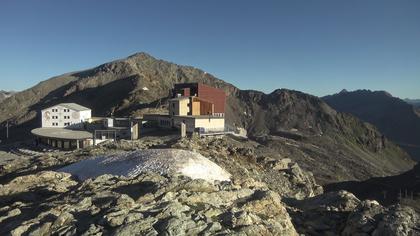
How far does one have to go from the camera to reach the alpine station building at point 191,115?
61.0m

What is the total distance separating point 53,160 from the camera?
3653cm

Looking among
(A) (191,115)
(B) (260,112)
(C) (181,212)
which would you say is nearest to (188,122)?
(A) (191,115)

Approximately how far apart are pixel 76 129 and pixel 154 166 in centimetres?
5178

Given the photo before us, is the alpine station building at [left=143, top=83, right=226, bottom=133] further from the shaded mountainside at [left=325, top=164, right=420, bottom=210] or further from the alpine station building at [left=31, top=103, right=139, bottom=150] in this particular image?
the shaded mountainside at [left=325, top=164, right=420, bottom=210]

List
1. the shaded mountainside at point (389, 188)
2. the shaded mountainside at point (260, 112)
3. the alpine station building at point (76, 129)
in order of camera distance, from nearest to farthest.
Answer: the alpine station building at point (76, 129)
the shaded mountainside at point (389, 188)
the shaded mountainside at point (260, 112)

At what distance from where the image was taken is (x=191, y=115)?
68500mm

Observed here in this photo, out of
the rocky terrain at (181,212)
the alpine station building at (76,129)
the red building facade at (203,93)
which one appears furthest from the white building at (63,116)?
the rocky terrain at (181,212)

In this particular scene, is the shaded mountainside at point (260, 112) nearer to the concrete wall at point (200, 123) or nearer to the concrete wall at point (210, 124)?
the concrete wall at point (210, 124)

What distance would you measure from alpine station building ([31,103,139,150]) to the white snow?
3062cm

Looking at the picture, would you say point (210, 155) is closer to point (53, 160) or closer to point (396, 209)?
point (53, 160)

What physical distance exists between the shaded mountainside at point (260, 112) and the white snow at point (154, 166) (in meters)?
70.4

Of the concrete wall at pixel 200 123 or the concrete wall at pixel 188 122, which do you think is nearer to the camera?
the concrete wall at pixel 200 123

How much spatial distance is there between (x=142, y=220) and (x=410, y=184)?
73581 millimetres

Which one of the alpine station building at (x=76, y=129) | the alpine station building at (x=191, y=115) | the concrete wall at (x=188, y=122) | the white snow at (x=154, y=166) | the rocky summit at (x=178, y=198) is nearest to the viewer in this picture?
the rocky summit at (x=178, y=198)
